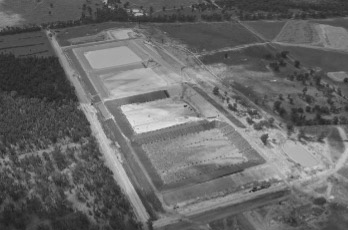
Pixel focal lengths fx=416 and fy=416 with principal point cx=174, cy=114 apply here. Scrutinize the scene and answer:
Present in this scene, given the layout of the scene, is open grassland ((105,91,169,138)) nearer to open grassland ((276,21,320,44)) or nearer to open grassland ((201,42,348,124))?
open grassland ((201,42,348,124))

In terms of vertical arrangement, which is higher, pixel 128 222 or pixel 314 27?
pixel 314 27

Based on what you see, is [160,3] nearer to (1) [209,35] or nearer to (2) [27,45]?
→ (1) [209,35]

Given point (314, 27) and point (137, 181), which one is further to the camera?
point (314, 27)

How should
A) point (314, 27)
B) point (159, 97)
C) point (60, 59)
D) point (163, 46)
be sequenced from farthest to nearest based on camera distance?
point (314, 27)
point (163, 46)
point (60, 59)
point (159, 97)

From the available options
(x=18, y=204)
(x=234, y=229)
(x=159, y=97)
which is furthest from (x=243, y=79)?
(x=18, y=204)

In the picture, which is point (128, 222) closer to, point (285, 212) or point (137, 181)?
point (137, 181)

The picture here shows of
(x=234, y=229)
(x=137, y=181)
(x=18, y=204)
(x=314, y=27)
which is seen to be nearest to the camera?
(x=234, y=229)

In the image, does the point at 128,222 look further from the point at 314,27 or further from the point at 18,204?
the point at 314,27

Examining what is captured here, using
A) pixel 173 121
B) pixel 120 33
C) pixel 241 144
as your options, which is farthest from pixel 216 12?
pixel 241 144
